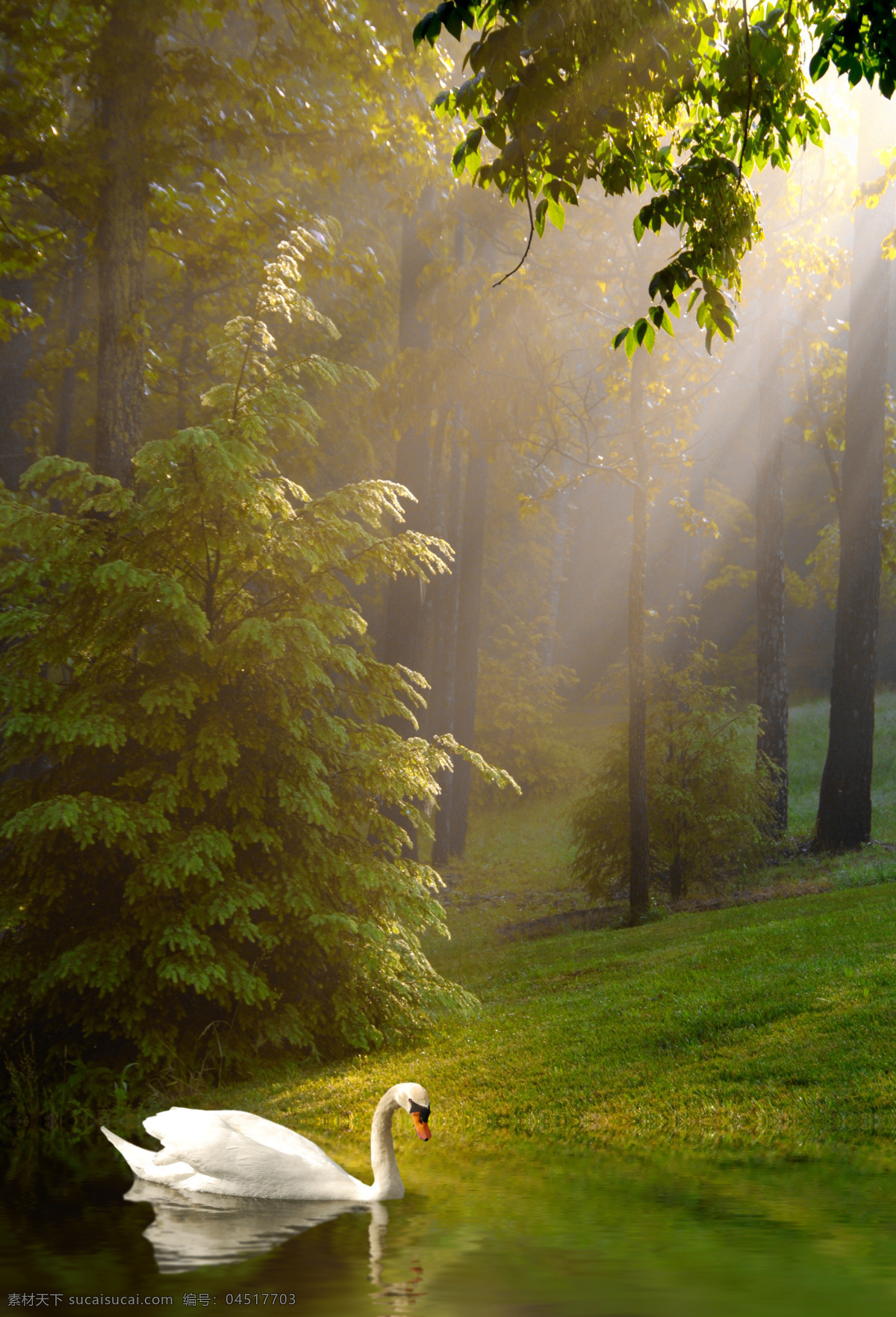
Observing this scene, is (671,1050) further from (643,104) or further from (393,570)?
(643,104)

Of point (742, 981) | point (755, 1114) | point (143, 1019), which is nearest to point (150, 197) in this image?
point (143, 1019)

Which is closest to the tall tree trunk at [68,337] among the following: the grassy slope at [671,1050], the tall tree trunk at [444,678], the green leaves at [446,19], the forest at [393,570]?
the forest at [393,570]

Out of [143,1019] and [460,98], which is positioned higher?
[460,98]

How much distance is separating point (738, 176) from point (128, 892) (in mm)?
5865

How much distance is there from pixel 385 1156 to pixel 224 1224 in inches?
24.7

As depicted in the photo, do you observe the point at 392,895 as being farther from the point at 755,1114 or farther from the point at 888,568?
the point at 888,568

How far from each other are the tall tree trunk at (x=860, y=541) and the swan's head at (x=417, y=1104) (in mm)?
15794

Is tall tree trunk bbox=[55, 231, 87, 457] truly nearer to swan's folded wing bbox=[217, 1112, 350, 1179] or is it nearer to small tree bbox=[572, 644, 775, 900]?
small tree bbox=[572, 644, 775, 900]

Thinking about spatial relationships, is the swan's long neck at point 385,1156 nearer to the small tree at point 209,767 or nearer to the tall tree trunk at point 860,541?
the small tree at point 209,767

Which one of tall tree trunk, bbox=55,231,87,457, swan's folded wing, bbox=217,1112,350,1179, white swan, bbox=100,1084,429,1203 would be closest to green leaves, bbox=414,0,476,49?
white swan, bbox=100,1084,429,1203

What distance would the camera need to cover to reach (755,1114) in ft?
19.7

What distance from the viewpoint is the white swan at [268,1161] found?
13.3 feet

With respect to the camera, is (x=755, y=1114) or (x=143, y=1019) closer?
(x=755, y=1114)

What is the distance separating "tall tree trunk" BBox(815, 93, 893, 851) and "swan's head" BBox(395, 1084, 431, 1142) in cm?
1579
